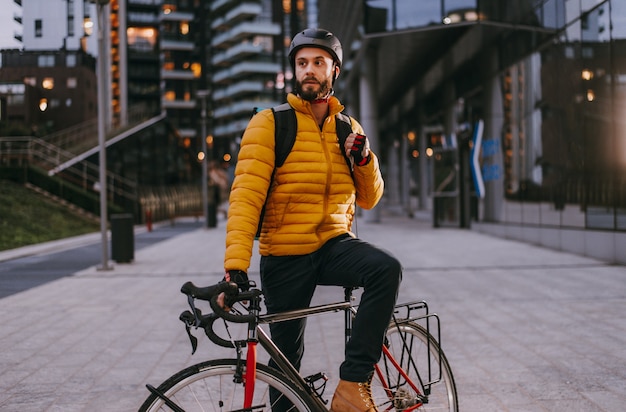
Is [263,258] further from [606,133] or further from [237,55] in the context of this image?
[237,55]

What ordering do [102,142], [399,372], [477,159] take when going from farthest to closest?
[477,159] → [102,142] → [399,372]

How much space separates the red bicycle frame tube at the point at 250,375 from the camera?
8.38ft

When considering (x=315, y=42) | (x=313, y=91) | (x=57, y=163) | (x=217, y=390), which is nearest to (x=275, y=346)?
(x=217, y=390)

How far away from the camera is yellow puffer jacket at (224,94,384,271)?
2926 millimetres

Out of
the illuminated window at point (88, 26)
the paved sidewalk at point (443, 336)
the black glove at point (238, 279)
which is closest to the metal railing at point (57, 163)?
the illuminated window at point (88, 26)

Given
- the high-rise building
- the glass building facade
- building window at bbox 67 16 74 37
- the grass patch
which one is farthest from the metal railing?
the high-rise building

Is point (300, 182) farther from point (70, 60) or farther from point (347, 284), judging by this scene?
point (70, 60)

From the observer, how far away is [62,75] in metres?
21.8

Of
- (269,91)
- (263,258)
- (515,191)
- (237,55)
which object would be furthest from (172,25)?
(263,258)

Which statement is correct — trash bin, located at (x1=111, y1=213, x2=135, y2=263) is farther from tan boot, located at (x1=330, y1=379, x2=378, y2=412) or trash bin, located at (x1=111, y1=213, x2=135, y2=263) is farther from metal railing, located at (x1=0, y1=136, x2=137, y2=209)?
metal railing, located at (x1=0, y1=136, x2=137, y2=209)

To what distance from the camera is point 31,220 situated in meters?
22.8

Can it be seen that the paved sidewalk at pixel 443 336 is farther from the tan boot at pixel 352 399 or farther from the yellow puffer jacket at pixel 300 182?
the yellow puffer jacket at pixel 300 182

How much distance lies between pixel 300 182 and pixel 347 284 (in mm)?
482

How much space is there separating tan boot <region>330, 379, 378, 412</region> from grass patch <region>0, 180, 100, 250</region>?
16.7 metres
